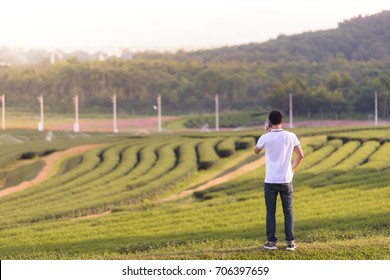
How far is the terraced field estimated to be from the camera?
14.1 meters

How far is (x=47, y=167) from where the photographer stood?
39.3 meters

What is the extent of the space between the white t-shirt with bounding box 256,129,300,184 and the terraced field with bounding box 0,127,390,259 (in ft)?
3.37

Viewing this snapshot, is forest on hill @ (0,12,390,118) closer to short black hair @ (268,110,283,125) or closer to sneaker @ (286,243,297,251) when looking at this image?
short black hair @ (268,110,283,125)

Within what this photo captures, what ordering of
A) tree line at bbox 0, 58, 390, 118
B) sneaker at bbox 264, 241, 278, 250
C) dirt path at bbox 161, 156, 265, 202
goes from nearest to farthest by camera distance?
1. sneaker at bbox 264, 241, 278, 250
2. dirt path at bbox 161, 156, 265, 202
3. tree line at bbox 0, 58, 390, 118

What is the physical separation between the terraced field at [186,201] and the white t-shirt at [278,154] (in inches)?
40.4

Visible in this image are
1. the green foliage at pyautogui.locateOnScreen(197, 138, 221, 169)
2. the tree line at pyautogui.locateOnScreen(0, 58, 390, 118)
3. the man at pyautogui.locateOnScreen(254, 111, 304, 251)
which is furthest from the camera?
the tree line at pyautogui.locateOnScreen(0, 58, 390, 118)

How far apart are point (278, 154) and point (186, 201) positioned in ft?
51.5

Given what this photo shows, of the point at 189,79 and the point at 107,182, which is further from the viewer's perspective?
the point at 189,79

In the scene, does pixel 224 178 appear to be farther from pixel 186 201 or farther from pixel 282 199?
pixel 282 199

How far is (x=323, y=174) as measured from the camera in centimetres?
2908

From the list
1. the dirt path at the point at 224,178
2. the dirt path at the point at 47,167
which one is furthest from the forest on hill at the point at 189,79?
the dirt path at the point at 224,178

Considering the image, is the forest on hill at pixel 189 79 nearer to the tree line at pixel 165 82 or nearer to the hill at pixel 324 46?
the tree line at pixel 165 82

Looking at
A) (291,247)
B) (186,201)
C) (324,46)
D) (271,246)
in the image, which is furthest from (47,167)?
(324,46)

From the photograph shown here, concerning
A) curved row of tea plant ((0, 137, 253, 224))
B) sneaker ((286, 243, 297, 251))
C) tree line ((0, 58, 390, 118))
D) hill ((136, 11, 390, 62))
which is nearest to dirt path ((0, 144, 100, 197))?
curved row of tea plant ((0, 137, 253, 224))
